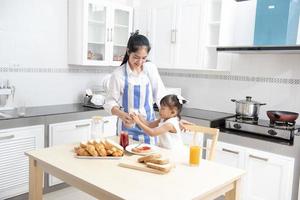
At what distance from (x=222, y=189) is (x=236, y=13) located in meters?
2.21

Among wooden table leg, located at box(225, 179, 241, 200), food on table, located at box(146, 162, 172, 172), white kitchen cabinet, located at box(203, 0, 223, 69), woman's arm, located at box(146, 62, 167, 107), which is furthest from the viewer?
white kitchen cabinet, located at box(203, 0, 223, 69)

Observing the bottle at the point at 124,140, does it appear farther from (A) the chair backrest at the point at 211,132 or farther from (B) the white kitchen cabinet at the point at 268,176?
(B) the white kitchen cabinet at the point at 268,176

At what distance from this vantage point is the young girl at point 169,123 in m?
1.91

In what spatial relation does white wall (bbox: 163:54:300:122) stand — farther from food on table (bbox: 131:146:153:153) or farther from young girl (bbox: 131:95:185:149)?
food on table (bbox: 131:146:153:153)

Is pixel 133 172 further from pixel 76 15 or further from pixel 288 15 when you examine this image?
pixel 76 15

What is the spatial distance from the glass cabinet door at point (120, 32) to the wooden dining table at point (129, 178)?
2.19 metres

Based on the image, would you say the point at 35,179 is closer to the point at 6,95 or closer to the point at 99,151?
the point at 99,151

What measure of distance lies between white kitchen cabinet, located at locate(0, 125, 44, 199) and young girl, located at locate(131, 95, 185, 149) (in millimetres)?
1257

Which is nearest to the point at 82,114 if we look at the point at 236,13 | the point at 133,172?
the point at 133,172

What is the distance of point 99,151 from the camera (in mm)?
1715

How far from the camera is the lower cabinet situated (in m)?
2.46

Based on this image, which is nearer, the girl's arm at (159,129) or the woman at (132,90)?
the girl's arm at (159,129)

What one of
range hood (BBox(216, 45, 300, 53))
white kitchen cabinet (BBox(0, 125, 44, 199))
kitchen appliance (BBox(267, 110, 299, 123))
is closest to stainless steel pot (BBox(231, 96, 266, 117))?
kitchen appliance (BBox(267, 110, 299, 123))

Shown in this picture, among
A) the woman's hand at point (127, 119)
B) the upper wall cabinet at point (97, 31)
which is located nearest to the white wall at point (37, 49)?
the upper wall cabinet at point (97, 31)
